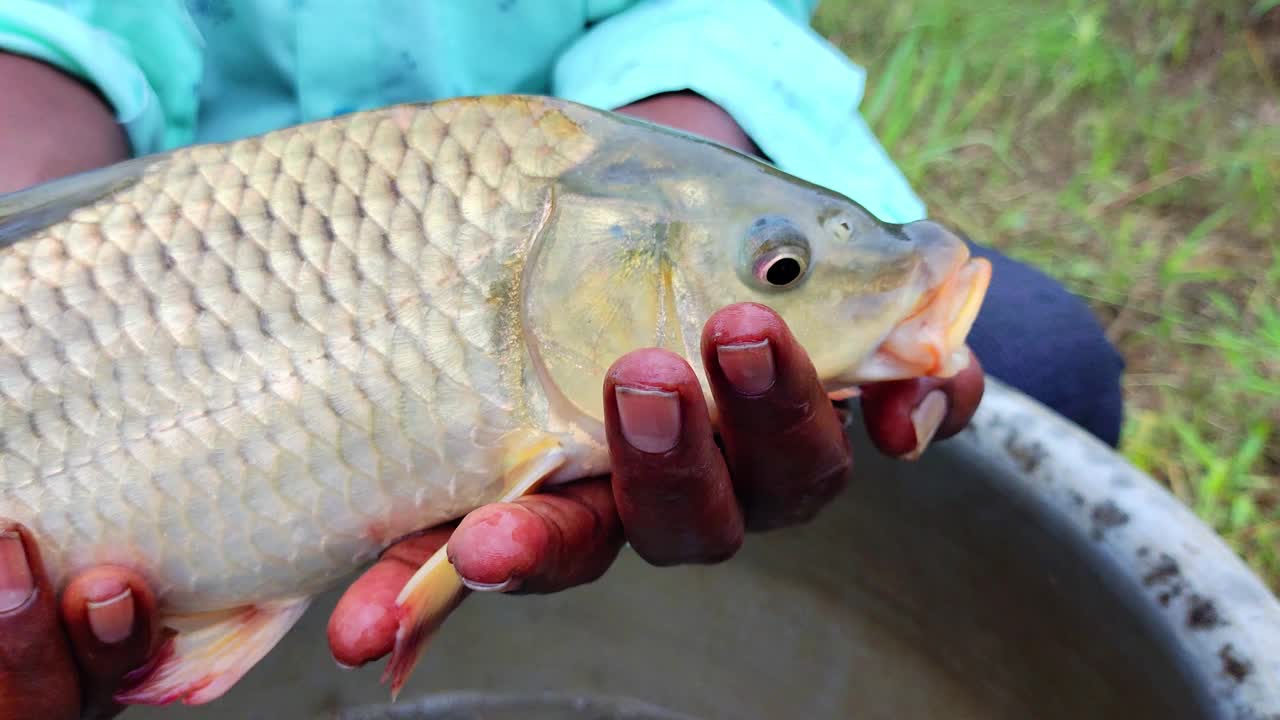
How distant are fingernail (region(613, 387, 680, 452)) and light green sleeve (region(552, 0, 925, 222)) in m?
0.69

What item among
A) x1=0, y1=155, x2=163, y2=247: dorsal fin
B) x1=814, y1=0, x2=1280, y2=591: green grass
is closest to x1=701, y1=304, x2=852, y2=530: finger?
x1=0, y1=155, x2=163, y2=247: dorsal fin

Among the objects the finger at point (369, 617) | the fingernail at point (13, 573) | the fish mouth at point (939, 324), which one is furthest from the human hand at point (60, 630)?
the fish mouth at point (939, 324)

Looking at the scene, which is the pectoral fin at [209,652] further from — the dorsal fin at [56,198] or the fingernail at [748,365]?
the fingernail at [748,365]

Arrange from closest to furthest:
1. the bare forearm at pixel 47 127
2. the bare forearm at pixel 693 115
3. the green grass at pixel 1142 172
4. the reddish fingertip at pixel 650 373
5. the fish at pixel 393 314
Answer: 1. the reddish fingertip at pixel 650 373
2. the fish at pixel 393 314
3. the bare forearm at pixel 47 127
4. the bare forearm at pixel 693 115
5. the green grass at pixel 1142 172

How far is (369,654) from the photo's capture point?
0.91 metres

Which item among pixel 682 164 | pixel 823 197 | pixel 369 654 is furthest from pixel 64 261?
pixel 823 197

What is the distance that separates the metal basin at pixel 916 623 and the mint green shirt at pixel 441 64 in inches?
17.8

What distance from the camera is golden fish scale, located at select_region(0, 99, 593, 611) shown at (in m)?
0.92

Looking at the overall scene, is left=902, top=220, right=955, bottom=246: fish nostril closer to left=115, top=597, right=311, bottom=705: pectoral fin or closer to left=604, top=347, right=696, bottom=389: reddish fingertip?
left=604, top=347, right=696, bottom=389: reddish fingertip

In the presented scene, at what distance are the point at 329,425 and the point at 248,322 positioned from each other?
0.37 feet

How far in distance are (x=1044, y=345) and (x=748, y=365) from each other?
808 millimetres

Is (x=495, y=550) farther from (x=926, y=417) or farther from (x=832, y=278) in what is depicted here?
(x=926, y=417)

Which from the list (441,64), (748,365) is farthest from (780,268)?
(441,64)

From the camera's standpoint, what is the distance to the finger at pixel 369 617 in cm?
91
